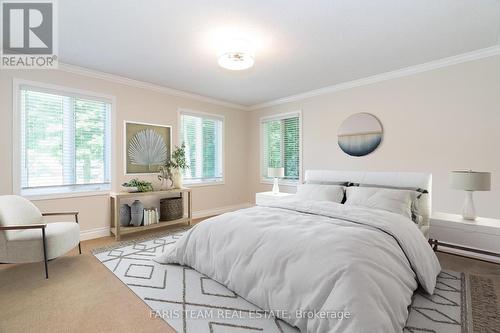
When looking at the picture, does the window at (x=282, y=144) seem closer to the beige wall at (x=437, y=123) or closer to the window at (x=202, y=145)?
the beige wall at (x=437, y=123)

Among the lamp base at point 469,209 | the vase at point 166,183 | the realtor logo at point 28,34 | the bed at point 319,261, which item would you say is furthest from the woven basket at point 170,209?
the lamp base at point 469,209

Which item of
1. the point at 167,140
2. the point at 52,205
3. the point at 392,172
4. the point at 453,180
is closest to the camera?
the point at 453,180

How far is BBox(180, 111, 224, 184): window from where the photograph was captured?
16.5ft

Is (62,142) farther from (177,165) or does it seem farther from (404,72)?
(404,72)

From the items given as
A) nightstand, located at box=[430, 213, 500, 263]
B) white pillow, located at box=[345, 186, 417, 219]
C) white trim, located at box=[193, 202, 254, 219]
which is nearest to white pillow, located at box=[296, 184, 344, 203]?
white pillow, located at box=[345, 186, 417, 219]

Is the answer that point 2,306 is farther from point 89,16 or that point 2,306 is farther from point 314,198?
point 314,198

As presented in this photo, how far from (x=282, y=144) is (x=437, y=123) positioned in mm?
2704

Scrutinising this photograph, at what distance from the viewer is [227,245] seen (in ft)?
7.57

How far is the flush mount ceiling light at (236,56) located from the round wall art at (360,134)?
2.17 m

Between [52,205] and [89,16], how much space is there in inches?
100

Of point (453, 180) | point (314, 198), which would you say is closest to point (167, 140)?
point (314, 198)

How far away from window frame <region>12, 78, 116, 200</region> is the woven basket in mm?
886

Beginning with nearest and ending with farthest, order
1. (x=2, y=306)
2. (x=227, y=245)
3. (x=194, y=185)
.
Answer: (x=2, y=306), (x=227, y=245), (x=194, y=185)

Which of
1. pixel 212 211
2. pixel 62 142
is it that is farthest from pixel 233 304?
pixel 212 211
